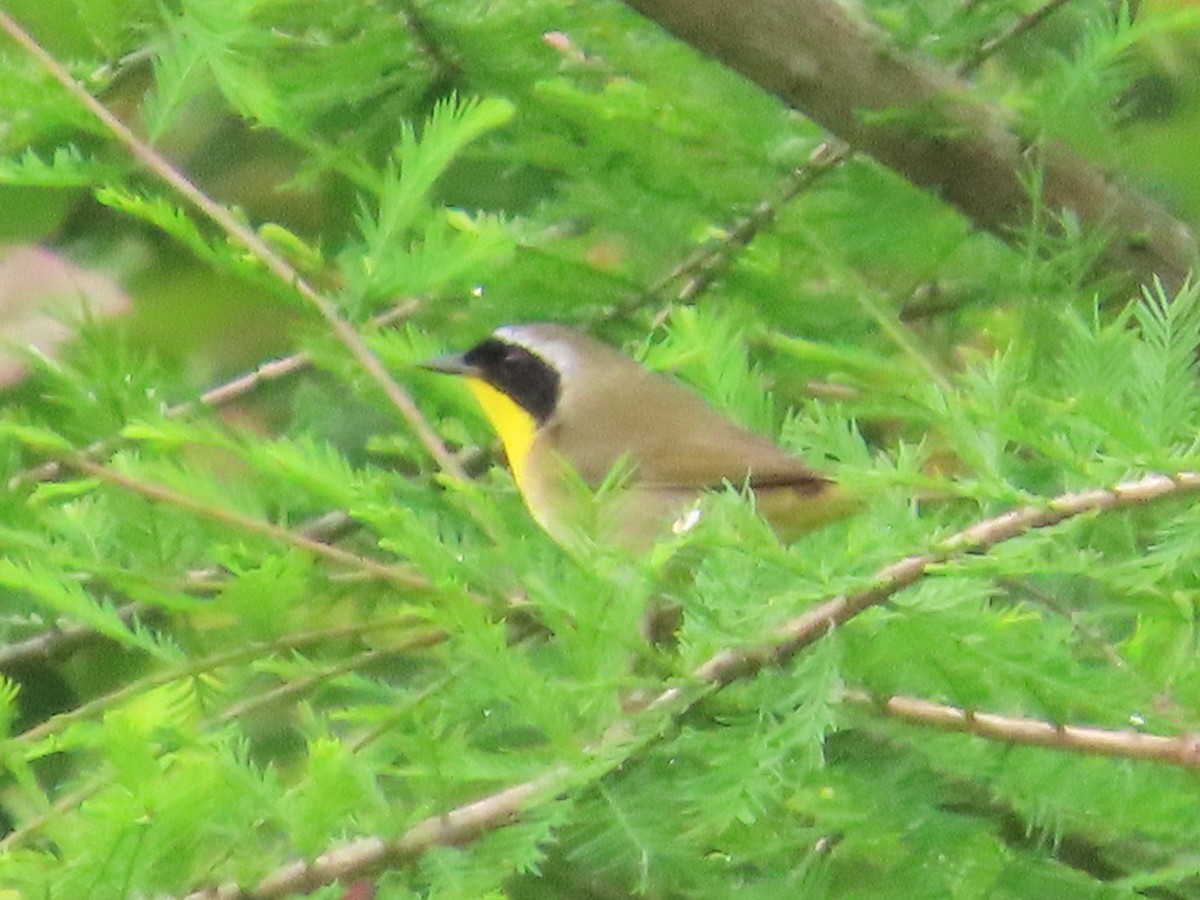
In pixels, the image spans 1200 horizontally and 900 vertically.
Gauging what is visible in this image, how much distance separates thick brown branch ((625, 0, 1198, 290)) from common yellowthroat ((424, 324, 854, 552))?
32cm

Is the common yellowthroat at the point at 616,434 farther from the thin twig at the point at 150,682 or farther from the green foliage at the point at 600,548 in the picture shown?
the thin twig at the point at 150,682

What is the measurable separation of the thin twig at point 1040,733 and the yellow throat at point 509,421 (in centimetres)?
96

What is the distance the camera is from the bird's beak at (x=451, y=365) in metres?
1.50

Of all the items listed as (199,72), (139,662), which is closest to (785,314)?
(199,72)

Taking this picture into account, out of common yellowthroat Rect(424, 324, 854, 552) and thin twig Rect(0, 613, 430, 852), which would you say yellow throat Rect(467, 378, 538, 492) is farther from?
thin twig Rect(0, 613, 430, 852)

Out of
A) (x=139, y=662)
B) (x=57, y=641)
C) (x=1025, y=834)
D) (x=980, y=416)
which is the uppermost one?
(x=980, y=416)

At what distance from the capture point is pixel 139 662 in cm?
201

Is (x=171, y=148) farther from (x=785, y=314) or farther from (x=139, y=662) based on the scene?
(x=785, y=314)

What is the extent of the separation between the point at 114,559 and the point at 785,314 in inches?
27.1

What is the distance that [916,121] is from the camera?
1.53 m

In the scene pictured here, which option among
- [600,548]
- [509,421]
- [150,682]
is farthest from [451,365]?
[600,548]

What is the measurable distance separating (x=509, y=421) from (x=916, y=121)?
2.54ft

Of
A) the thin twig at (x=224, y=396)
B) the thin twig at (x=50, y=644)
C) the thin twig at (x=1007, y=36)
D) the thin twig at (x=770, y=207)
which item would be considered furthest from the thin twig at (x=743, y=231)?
the thin twig at (x=50, y=644)

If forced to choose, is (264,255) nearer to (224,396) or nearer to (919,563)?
(919,563)
